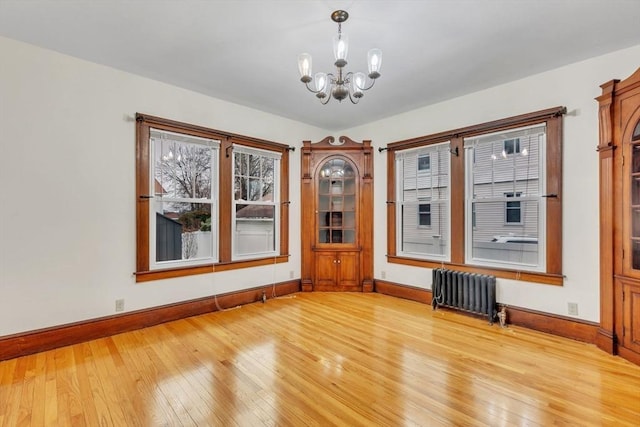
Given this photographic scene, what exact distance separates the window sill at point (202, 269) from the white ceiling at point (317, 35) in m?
2.25

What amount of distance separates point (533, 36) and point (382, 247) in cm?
321

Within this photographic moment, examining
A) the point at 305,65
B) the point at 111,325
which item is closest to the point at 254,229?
the point at 111,325

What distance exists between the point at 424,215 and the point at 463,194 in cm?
67

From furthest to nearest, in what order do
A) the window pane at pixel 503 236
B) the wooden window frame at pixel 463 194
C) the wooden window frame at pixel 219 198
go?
the window pane at pixel 503 236, the wooden window frame at pixel 219 198, the wooden window frame at pixel 463 194

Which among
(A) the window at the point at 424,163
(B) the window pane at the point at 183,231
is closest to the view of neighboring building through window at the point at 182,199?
(B) the window pane at the point at 183,231

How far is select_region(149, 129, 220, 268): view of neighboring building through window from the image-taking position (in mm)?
3561

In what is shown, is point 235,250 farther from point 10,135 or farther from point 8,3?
point 8,3

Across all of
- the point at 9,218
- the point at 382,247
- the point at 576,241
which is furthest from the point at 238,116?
the point at 576,241

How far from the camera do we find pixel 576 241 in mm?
3098

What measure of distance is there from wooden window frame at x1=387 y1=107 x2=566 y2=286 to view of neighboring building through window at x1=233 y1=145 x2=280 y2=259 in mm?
1857

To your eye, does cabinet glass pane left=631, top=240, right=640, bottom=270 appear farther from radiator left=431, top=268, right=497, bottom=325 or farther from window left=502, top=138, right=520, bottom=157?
window left=502, top=138, right=520, bottom=157

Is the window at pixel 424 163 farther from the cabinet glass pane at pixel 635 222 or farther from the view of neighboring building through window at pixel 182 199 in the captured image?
the view of neighboring building through window at pixel 182 199

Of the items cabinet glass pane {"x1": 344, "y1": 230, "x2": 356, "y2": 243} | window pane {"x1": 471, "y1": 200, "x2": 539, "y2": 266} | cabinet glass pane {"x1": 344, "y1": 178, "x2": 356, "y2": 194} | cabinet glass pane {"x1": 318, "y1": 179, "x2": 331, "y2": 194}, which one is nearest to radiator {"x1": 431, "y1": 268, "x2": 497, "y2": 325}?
window pane {"x1": 471, "y1": 200, "x2": 539, "y2": 266}

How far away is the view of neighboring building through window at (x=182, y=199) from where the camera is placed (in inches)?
140
